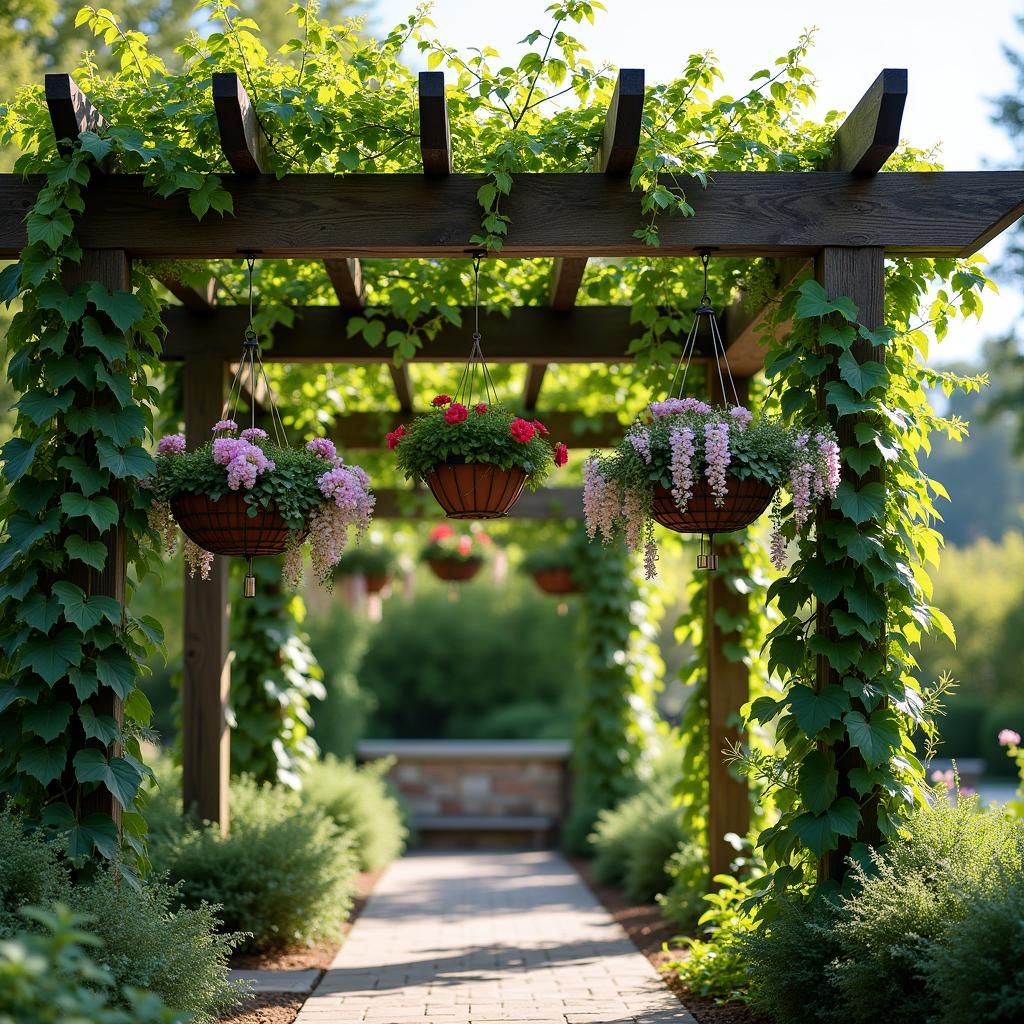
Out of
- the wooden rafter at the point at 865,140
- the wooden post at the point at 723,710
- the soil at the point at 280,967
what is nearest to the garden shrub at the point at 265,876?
the soil at the point at 280,967

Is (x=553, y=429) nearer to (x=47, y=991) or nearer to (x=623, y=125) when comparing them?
(x=623, y=125)

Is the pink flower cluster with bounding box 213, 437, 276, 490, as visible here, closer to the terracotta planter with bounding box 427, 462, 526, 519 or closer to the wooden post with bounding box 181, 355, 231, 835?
the terracotta planter with bounding box 427, 462, 526, 519

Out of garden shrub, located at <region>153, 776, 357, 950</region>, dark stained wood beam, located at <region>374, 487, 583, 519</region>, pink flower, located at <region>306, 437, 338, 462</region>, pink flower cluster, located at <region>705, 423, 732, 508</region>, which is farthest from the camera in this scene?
dark stained wood beam, located at <region>374, 487, 583, 519</region>

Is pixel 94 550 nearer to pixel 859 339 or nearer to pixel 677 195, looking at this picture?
pixel 677 195

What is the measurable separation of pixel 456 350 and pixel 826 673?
9.30 feet

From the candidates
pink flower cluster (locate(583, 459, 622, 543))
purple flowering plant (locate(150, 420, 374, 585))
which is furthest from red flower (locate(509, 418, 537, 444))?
purple flowering plant (locate(150, 420, 374, 585))

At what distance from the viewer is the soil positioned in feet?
14.3

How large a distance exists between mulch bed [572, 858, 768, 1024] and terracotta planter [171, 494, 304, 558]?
2.22 meters

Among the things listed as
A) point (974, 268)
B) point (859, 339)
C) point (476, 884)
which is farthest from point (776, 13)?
point (476, 884)

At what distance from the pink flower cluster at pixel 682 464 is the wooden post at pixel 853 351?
601 mm

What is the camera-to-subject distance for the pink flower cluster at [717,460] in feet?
12.3

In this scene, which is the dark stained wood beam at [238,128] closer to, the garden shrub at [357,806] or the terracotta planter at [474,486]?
the terracotta planter at [474,486]

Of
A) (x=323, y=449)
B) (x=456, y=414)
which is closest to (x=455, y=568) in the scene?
(x=323, y=449)

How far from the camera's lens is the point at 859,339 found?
411 cm
